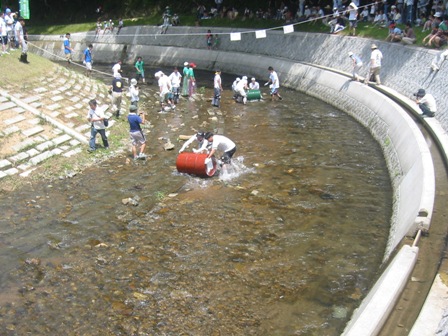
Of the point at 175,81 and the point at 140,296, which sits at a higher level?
the point at 175,81

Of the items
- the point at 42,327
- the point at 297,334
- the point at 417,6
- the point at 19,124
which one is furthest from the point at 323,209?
the point at 417,6

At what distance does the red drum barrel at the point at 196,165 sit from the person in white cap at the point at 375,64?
38.5 feet

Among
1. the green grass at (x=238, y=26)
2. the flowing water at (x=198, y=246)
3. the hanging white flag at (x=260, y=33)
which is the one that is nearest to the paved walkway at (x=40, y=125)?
the flowing water at (x=198, y=246)

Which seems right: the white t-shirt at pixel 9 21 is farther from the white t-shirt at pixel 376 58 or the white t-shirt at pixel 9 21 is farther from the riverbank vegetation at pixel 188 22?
the riverbank vegetation at pixel 188 22

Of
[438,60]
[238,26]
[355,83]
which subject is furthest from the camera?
[238,26]

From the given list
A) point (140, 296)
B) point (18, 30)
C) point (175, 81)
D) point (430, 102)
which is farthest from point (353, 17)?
point (140, 296)

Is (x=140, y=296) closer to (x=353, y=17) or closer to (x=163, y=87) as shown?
(x=163, y=87)

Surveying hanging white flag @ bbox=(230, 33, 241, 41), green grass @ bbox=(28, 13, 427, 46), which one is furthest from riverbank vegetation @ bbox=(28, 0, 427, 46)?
hanging white flag @ bbox=(230, 33, 241, 41)

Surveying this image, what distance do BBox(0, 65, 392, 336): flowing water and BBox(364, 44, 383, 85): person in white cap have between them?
21.7 ft

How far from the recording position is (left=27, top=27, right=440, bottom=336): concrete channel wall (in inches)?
393

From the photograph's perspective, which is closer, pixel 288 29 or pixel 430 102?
pixel 430 102

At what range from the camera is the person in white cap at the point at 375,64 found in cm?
2350

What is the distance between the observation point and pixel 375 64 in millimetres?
23766

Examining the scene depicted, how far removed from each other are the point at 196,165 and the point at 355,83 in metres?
12.7
